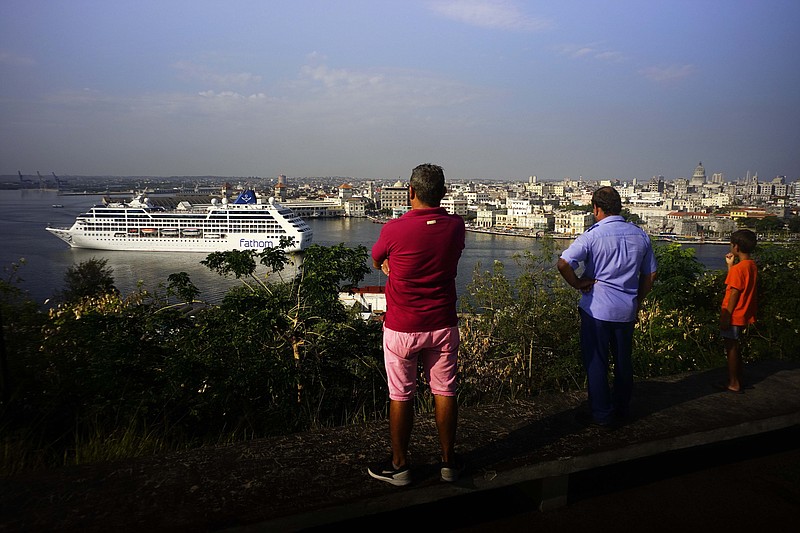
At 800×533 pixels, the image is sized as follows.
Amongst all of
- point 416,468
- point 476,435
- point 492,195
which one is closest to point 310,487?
point 416,468

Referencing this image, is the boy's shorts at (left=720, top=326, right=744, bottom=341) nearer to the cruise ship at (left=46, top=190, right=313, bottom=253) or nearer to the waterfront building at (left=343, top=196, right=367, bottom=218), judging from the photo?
the cruise ship at (left=46, top=190, right=313, bottom=253)

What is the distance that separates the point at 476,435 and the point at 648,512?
0.45 meters

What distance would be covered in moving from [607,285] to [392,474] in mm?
827

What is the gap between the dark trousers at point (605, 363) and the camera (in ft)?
5.22

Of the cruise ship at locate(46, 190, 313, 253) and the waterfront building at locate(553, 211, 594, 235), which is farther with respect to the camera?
the waterfront building at locate(553, 211, 594, 235)

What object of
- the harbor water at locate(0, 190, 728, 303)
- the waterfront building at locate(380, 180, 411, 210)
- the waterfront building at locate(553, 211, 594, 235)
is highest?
the waterfront building at locate(380, 180, 411, 210)

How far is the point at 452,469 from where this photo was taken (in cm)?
125

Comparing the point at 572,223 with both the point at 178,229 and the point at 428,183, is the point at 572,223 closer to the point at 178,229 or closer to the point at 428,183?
the point at 178,229

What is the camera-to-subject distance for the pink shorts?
1293 mm

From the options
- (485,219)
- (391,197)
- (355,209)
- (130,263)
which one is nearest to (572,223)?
(485,219)

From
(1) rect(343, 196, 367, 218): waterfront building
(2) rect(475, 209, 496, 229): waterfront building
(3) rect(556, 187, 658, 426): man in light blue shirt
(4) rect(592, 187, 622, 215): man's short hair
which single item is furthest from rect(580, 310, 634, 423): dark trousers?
(1) rect(343, 196, 367, 218): waterfront building

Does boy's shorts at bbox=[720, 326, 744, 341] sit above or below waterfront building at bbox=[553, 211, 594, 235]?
above

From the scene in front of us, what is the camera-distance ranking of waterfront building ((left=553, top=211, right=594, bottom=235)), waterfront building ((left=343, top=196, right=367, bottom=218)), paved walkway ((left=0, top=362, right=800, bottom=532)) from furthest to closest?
waterfront building ((left=343, top=196, right=367, bottom=218)) < waterfront building ((left=553, top=211, right=594, bottom=235)) < paved walkway ((left=0, top=362, right=800, bottom=532))

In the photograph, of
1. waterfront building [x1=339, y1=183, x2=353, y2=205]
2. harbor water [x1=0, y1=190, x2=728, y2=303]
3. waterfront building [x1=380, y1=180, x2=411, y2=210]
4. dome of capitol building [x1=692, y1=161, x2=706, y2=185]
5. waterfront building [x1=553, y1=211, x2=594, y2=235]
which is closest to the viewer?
harbor water [x1=0, y1=190, x2=728, y2=303]
